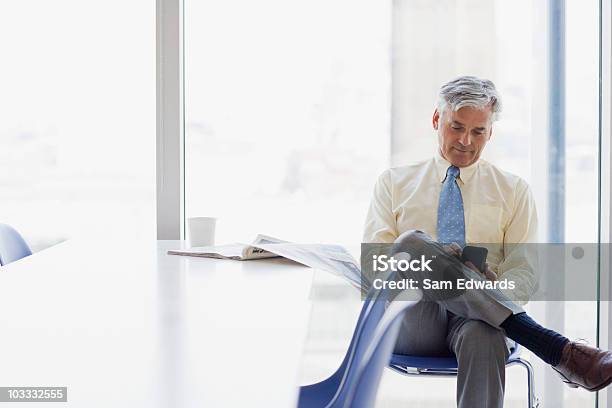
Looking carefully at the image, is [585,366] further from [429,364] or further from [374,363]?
[374,363]

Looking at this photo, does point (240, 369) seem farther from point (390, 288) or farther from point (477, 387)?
point (477, 387)

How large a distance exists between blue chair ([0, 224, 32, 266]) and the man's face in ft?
4.95

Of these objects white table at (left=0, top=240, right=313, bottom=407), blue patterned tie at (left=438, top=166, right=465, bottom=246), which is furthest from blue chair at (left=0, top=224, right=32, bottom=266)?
blue patterned tie at (left=438, top=166, right=465, bottom=246)

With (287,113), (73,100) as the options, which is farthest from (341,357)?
(73,100)

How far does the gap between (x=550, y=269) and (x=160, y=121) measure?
1.59 m

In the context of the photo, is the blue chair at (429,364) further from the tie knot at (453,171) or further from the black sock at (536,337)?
the tie knot at (453,171)

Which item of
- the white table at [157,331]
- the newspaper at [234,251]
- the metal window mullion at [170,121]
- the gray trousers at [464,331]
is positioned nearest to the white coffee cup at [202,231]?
the newspaper at [234,251]

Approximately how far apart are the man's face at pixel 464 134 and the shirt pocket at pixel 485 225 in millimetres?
185

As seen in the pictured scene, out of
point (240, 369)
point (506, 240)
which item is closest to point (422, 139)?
point (506, 240)

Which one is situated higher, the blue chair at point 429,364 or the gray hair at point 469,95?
the gray hair at point 469,95

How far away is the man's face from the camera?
2.80 metres

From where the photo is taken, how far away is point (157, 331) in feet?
4.10

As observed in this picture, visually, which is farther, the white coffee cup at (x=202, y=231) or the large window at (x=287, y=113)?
the large window at (x=287, y=113)

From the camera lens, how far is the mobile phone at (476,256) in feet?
8.34
